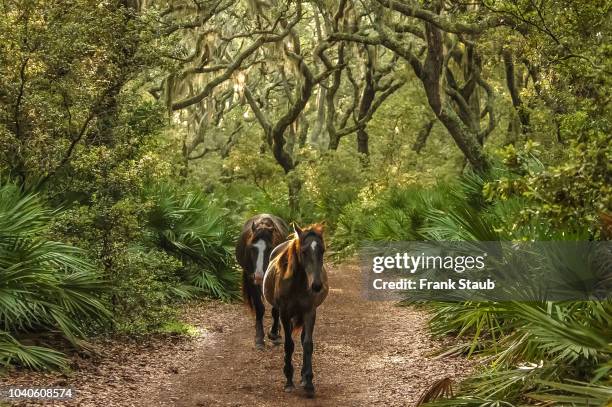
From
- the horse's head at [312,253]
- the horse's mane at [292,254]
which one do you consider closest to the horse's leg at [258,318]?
the horse's mane at [292,254]

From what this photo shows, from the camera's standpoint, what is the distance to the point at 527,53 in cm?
1212

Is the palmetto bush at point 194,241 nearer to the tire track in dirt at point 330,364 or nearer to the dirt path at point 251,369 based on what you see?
the tire track in dirt at point 330,364

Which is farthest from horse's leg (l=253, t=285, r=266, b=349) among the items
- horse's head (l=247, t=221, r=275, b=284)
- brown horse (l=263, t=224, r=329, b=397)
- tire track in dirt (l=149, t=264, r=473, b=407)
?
brown horse (l=263, t=224, r=329, b=397)

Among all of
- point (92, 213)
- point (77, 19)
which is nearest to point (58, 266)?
point (92, 213)

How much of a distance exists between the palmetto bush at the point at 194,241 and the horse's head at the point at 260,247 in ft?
11.9

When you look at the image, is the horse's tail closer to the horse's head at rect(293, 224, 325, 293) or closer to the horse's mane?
the horse's mane

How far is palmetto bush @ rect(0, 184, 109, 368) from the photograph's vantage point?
28.1 feet

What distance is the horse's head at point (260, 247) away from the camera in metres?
10.7

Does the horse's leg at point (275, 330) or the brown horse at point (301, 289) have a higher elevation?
the brown horse at point (301, 289)

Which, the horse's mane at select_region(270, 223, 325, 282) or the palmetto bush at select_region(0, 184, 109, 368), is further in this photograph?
the palmetto bush at select_region(0, 184, 109, 368)

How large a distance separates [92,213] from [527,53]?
644 centimetres

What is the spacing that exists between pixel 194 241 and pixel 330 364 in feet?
18.9

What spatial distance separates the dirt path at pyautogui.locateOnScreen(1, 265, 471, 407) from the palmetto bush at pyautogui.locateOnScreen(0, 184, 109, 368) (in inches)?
13.8

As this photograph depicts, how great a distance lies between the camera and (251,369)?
9812mm
